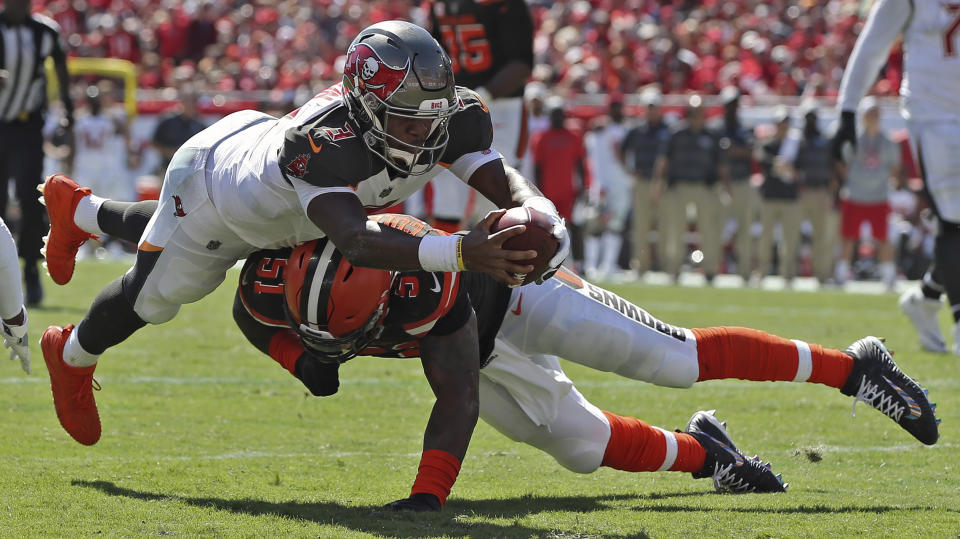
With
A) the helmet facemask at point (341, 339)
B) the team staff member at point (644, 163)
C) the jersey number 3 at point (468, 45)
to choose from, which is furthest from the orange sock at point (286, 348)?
the team staff member at point (644, 163)

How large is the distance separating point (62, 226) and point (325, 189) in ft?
5.83

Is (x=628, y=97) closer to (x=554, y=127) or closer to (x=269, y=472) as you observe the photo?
(x=554, y=127)

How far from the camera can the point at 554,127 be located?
13.4 m

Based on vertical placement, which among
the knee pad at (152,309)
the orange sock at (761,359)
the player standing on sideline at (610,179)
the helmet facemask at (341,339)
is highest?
the helmet facemask at (341,339)

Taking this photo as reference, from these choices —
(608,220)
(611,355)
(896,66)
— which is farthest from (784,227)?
(611,355)

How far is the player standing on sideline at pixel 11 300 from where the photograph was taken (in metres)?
4.38

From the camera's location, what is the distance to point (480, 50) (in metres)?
7.54

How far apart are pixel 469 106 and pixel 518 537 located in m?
1.32

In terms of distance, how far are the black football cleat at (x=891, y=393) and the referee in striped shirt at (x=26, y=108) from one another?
229 inches

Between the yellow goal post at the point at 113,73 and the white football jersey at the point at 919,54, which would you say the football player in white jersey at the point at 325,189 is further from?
the yellow goal post at the point at 113,73

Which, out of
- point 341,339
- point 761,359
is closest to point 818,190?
point 761,359

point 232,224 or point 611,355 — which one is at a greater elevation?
point 232,224

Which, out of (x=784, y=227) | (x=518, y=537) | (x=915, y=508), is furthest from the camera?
(x=784, y=227)

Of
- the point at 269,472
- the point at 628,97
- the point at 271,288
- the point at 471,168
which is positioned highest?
the point at 471,168
